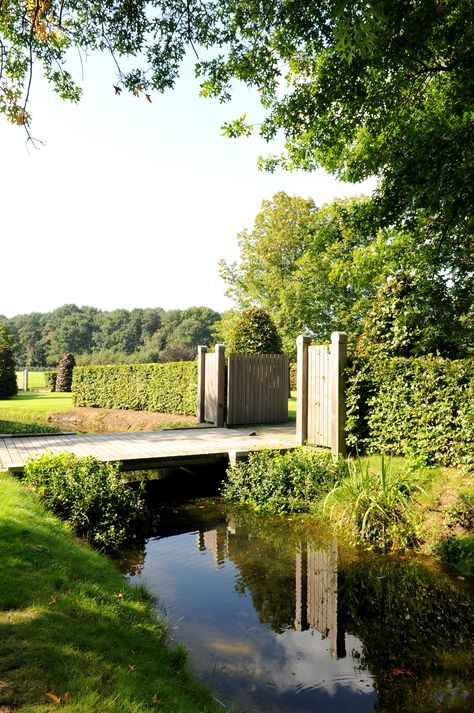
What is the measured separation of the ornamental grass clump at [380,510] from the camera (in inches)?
230

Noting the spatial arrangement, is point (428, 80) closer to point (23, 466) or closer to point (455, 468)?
point (455, 468)

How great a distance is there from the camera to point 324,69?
7.21 metres

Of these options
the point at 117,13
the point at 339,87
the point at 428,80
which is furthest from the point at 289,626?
the point at 428,80

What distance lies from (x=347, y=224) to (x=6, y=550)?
779cm

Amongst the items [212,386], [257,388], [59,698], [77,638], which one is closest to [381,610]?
[77,638]

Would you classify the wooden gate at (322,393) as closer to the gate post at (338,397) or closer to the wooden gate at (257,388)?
the gate post at (338,397)

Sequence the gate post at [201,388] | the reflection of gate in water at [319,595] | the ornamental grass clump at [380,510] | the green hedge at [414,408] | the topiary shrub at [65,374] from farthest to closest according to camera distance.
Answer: the topiary shrub at [65,374], the gate post at [201,388], the green hedge at [414,408], the ornamental grass clump at [380,510], the reflection of gate in water at [319,595]

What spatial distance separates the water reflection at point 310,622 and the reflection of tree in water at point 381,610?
0.01 metres

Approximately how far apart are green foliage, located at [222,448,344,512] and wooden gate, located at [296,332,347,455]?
0.47 meters

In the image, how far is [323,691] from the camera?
334 centimetres

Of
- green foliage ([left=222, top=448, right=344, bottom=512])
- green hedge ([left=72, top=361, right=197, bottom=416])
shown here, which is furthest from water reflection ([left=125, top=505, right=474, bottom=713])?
green hedge ([left=72, top=361, right=197, bottom=416])

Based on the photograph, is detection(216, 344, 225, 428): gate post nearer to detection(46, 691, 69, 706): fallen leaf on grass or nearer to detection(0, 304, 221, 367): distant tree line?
detection(46, 691, 69, 706): fallen leaf on grass

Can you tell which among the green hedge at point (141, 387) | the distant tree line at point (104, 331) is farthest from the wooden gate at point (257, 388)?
the distant tree line at point (104, 331)

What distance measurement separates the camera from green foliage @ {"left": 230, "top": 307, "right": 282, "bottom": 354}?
50.2 feet
